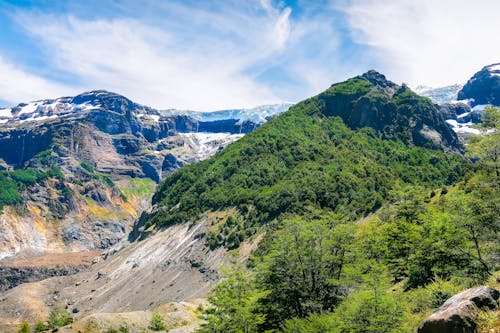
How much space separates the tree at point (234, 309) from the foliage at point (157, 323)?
1222cm

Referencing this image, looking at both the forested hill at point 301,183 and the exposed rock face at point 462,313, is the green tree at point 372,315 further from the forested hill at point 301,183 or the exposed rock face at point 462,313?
the forested hill at point 301,183

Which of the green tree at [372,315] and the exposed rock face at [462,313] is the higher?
the exposed rock face at [462,313]

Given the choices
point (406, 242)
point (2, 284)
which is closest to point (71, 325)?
point (406, 242)

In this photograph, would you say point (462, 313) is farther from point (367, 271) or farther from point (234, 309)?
point (367, 271)

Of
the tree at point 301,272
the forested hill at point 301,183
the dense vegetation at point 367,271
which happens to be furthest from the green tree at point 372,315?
the forested hill at point 301,183

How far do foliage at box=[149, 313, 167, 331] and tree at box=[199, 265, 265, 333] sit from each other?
12222 mm

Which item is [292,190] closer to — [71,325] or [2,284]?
[71,325]

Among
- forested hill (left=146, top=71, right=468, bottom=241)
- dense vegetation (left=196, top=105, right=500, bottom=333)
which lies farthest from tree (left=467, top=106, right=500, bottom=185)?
forested hill (left=146, top=71, right=468, bottom=241)

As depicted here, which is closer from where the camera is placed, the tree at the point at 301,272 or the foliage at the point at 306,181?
the tree at the point at 301,272

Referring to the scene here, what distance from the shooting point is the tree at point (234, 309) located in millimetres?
33469

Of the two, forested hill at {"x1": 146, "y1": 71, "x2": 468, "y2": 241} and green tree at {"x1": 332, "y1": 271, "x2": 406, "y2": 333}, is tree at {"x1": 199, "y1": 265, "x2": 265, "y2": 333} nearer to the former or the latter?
green tree at {"x1": 332, "y1": 271, "x2": 406, "y2": 333}

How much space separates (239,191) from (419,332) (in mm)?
149352

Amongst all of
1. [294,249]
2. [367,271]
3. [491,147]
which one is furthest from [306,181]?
[491,147]

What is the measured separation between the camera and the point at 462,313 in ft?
54.3
